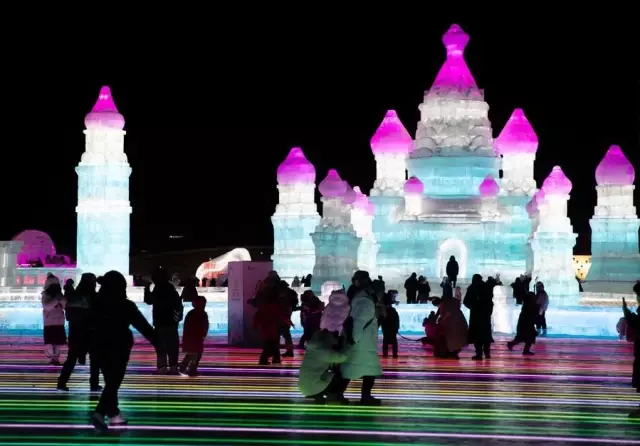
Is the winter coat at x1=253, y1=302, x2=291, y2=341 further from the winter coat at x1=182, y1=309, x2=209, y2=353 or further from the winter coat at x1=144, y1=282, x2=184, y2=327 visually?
the winter coat at x1=144, y1=282, x2=184, y2=327

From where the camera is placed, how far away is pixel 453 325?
73.3ft

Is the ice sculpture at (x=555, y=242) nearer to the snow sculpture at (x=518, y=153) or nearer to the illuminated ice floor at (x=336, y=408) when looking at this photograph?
the snow sculpture at (x=518, y=153)

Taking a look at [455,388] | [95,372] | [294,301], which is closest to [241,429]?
[95,372]

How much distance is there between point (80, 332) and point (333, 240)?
2533 centimetres

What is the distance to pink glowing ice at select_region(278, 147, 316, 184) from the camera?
160 feet

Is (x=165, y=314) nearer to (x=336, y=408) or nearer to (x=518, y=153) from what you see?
(x=336, y=408)

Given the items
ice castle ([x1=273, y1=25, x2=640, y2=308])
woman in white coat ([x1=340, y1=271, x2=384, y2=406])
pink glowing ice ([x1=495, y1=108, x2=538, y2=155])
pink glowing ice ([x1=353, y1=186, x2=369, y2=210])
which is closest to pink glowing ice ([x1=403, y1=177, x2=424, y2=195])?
ice castle ([x1=273, y1=25, x2=640, y2=308])

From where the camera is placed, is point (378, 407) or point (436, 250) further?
point (436, 250)

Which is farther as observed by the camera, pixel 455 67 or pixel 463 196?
pixel 455 67

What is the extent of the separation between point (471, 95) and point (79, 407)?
34253mm

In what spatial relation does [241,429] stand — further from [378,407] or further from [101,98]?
[101,98]

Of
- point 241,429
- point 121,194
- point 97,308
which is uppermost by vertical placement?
point 121,194

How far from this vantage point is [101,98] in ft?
144

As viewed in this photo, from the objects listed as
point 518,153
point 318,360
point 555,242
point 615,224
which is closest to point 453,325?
point 318,360
